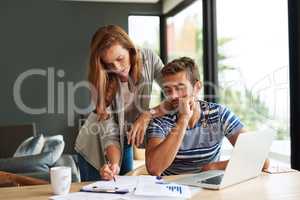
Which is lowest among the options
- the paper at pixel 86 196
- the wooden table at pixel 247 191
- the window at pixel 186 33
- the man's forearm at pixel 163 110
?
the wooden table at pixel 247 191

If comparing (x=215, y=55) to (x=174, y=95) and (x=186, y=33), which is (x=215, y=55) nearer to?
(x=186, y=33)

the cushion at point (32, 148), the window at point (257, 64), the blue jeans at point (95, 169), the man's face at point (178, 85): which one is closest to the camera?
the man's face at point (178, 85)

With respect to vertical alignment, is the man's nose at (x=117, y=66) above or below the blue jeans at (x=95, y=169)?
above

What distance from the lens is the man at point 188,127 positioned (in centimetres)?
169

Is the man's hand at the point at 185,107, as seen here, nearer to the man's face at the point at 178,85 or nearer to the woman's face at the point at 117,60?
the man's face at the point at 178,85

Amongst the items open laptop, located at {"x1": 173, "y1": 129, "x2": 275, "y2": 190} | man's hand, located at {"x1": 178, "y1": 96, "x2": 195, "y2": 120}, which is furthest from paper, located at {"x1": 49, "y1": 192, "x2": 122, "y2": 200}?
man's hand, located at {"x1": 178, "y1": 96, "x2": 195, "y2": 120}

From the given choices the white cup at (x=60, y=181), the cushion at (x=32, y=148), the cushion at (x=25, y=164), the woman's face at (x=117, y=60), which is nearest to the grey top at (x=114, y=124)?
the woman's face at (x=117, y=60)

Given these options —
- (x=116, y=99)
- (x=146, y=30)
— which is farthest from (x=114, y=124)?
(x=146, y=30)

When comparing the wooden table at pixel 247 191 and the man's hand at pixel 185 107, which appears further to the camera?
the man's hand at pixel 185 107

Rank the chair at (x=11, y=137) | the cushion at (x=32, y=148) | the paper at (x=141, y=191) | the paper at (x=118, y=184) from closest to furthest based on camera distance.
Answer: the paper at (x=141, y=191) < the paper at (x=118, y=184) < the cushion at (x=32, y=148) < the chair at (x=11, y=137)

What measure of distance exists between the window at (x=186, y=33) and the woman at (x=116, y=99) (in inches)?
83.6

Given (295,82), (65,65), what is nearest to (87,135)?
(295,82)

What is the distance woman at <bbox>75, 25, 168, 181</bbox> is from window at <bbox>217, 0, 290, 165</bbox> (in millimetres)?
998

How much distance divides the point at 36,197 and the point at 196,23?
3.45 m
